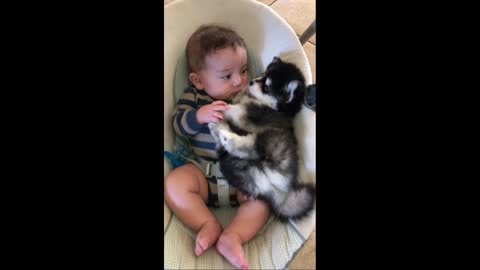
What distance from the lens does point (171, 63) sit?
47.8 inches

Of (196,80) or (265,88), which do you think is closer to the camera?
(265,88)

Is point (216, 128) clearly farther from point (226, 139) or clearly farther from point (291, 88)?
point (291, 88)

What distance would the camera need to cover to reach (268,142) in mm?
1023

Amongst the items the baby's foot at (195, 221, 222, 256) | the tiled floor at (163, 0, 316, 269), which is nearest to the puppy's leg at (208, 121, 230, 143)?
the baby's foot at (195, 221, 222, 256)

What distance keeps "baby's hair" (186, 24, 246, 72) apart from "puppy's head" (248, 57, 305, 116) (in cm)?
18

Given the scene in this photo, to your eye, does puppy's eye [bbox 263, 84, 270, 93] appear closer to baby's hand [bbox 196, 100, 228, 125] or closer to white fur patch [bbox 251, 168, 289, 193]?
baby's hand [bbox 196, 100, 228, 125]

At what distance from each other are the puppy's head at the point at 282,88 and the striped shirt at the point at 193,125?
20 centimetres

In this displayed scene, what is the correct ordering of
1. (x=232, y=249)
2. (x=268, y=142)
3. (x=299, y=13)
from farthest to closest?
1. (x=299, y=13)
2. (x=268, y=142)
3. (x=232, y=249)

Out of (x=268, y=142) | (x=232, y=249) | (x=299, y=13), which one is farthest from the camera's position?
(x=299, y=13)

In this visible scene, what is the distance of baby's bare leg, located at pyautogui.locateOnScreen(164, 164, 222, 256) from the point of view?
95 centimetres

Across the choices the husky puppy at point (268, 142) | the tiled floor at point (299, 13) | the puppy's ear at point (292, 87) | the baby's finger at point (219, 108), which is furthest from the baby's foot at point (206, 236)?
the tiled floor at point (299, 13)

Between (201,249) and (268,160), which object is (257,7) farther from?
(201,249)

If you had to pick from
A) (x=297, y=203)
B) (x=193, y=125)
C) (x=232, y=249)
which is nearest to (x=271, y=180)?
(x=297, y=203)

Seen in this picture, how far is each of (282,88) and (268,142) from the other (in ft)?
0.62
